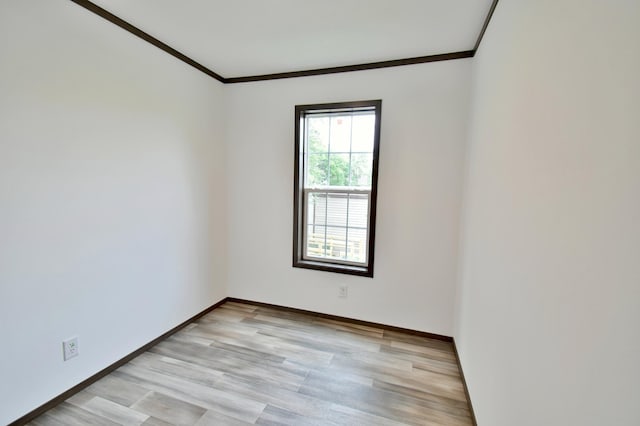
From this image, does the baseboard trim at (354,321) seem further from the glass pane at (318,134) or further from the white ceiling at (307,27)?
the white ceiling at (307,27)

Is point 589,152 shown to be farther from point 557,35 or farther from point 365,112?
point 365,112

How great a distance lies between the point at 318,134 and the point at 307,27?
102 centimetres

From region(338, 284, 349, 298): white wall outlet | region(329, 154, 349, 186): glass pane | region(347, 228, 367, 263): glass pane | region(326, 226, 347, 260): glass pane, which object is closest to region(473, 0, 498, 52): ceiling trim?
region(329, 154, 349, 186): glass pane

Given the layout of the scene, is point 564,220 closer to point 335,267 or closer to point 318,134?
point 335,267

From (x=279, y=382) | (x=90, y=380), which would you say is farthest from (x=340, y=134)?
(x=90, y=380)

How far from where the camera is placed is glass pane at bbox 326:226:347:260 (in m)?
2.92

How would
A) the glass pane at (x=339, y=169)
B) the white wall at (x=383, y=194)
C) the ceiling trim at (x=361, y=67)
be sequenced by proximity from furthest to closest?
the glass pane at (x=339, y=169), the white wall at (x=383, y=194), the ceiling trim at (x=361, y=67)

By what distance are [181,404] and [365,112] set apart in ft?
8.67

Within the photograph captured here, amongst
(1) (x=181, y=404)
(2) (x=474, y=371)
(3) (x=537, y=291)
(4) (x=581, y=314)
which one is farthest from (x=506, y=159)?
(1) (x=181, y=404)

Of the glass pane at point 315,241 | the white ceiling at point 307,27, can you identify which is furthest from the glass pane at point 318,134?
the glass pane at point 315,241

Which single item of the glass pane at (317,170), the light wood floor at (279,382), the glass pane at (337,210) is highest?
the glass pane at (317,170)

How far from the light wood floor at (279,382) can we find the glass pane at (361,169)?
4.59ft

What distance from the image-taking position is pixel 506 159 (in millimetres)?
1362

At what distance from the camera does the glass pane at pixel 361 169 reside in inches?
107
